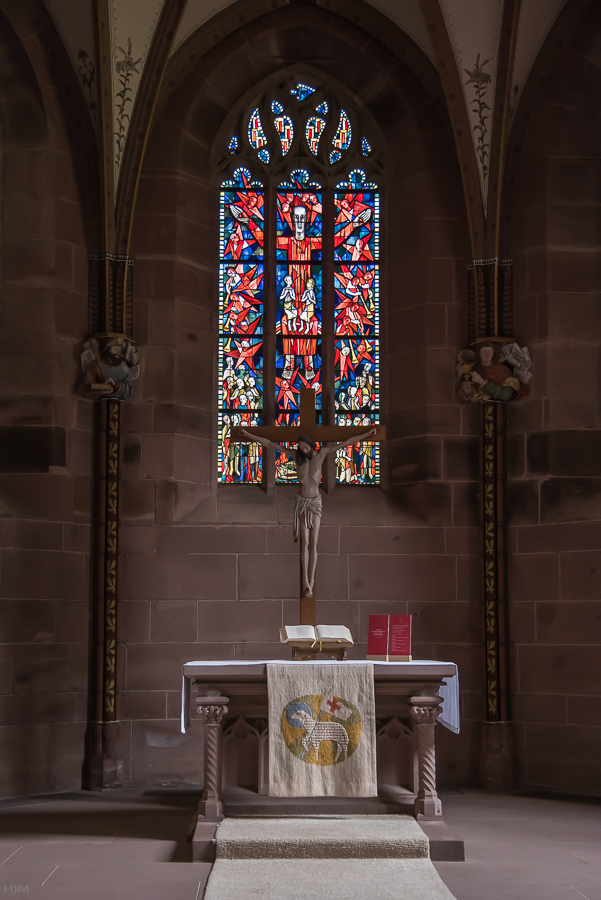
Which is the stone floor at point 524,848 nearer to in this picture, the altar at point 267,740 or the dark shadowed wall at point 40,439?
the altar at point 267,740

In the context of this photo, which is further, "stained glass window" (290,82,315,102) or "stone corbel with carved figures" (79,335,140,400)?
"stained glass window" (290,82,315,102)

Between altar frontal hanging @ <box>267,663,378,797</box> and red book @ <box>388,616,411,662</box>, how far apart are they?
1.54ft

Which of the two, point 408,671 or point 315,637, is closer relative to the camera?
point 408,671

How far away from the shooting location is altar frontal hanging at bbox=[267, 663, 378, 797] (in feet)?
23.7

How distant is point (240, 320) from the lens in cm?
1118

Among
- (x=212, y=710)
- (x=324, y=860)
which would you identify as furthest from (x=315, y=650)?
(x=324, y=860)

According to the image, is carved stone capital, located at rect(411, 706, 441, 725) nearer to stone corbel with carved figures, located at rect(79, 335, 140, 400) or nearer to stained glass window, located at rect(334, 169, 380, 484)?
stained glass window, located at rect(334, 169, 380, 484)

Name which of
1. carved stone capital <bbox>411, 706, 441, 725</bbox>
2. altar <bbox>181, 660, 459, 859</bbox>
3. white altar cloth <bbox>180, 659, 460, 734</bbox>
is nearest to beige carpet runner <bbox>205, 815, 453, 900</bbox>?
altar <bbox>181, 660, 459, 859</bbox>

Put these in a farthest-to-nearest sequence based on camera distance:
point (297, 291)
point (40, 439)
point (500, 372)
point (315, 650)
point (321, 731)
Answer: point (297, 291)
point (500, 372)
point (40, 439)
point (315, 650)
point (321, 731)

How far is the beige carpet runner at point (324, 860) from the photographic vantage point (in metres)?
5.86

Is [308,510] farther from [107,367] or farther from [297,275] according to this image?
[297,275]

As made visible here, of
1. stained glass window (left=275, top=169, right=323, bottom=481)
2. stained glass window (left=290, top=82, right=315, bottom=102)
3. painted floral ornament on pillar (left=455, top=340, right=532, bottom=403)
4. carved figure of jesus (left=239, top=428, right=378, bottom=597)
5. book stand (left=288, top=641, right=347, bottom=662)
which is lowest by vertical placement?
book stand (left=288, top=641, right=347, bottom=662)

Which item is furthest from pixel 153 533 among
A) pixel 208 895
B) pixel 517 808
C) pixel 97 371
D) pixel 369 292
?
pixel 208 895

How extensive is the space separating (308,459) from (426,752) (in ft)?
8.37
